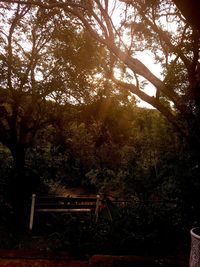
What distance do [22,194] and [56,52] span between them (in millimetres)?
5628

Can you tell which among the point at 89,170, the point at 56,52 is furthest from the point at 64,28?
the point at 89,170

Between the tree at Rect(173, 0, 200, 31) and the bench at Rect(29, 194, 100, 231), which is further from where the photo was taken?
the bench at Rect(29, 194, 100, 231)

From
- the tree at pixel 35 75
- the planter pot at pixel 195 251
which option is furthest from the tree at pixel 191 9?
the tree at pixel 35 75

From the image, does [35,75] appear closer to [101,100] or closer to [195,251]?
[101,100]

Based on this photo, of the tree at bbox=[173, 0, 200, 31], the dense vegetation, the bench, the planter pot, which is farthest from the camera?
the bench

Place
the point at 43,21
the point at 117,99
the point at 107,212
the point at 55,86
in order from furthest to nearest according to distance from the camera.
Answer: the point at 117,99 → the point at 55,86 → the point at 43,21 → the point at 107,212

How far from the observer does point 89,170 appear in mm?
19062

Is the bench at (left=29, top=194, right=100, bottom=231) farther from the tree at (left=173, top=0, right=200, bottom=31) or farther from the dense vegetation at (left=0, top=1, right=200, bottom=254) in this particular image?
the tree at (left=173, top=0, right=200, bottom=31)

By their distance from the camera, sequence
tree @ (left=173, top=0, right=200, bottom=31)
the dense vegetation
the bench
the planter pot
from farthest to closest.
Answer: the bench
the dense vegetation
the planter pot
tree @ (left=173, top=0, right=200, bottom=31)

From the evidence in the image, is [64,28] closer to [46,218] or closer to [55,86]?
[55,86]

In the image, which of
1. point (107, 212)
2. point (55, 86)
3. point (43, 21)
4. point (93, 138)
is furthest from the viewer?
point (93, 138)

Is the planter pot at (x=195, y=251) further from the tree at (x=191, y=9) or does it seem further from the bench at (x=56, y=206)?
the bench at (x=56, y=206)

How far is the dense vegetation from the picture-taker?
703cm

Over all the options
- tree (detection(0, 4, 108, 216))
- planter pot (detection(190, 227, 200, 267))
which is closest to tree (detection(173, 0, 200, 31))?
planter pot (detection(190, 227, 200, 267))
